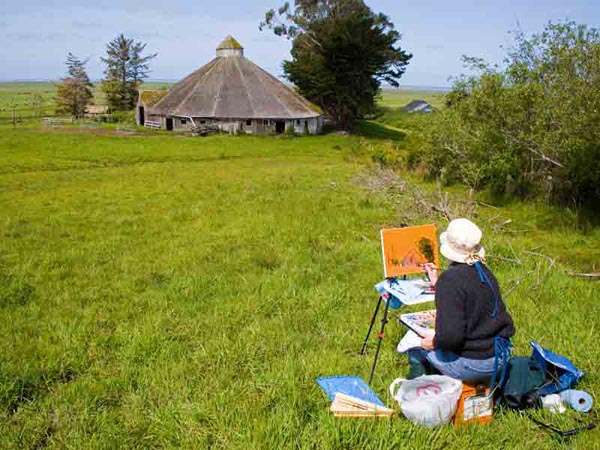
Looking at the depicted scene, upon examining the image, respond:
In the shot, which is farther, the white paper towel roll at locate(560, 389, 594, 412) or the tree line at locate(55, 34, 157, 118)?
the tree line at locate(55, 34, 157, 118)

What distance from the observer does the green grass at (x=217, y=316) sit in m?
4.20

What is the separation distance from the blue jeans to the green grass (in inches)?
17.6

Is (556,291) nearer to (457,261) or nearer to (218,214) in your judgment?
(457,261)

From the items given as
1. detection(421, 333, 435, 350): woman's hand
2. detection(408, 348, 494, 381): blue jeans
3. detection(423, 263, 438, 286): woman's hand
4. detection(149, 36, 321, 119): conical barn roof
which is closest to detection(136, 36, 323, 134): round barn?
detection(149, 36, 321, 119): conical barn roof

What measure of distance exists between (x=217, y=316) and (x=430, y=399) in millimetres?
3715

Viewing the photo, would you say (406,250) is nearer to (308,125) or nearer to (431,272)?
(431,272)

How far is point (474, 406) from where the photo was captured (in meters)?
4.15

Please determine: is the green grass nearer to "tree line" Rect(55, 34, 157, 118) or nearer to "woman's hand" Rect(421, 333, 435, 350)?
"woman's hand" Rect(421, 333, 435, 350)

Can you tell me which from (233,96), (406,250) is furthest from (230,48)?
(406,250)

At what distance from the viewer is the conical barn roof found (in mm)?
42094

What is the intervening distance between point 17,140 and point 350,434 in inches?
1276

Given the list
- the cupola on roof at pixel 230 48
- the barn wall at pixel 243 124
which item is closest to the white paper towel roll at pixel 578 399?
the barn wall at pixel 243 124

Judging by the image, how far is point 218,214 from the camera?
13836 millimetres

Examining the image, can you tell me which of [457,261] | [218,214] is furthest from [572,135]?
[457,261]
